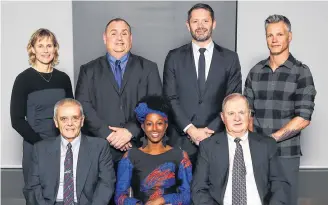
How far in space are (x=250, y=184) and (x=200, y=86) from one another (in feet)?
3.08

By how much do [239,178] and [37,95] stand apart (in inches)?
64.1

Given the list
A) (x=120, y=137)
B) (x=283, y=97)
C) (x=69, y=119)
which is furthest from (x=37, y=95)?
(x=283, y=97)

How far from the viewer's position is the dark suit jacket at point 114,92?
3811 millimetres

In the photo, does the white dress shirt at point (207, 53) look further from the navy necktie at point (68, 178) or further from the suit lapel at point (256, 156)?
the navy necktie at point (68, 178)

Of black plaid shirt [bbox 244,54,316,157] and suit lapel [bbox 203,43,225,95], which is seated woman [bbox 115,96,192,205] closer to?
suit lapel [bbox 203,43,225,95]

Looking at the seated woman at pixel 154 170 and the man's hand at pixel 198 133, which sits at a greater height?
the man's hand at pixel 198 133

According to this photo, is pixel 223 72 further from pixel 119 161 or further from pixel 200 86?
pixel 119 161

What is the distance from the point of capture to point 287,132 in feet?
11.7

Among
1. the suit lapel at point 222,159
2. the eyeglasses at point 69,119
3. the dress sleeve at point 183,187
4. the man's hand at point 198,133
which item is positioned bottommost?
the dress sleeve at point 183,187

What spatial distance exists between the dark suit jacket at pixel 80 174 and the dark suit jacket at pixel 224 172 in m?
0.63

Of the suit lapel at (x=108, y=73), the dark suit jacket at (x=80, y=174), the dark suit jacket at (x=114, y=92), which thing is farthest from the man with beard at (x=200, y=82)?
the dark suit jacket at (x=80, y=174)

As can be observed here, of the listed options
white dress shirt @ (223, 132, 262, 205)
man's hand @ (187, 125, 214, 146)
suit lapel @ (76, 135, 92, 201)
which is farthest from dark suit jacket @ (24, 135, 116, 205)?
white dress shirt @ (223, 132, 262, 205)

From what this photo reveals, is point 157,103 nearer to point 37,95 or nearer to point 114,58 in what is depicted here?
point 114,58

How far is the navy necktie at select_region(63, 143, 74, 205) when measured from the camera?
336 cm
